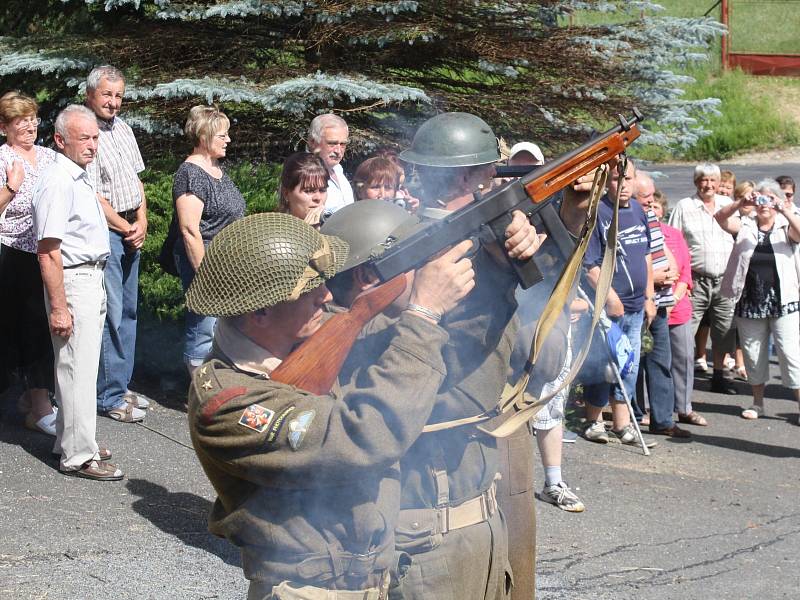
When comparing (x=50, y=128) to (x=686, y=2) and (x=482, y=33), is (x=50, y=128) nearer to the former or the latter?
(x=482, y=33)

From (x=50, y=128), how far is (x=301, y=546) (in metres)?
7.50

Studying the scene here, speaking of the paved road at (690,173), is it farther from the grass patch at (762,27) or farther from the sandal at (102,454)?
the sandal at (102,454)

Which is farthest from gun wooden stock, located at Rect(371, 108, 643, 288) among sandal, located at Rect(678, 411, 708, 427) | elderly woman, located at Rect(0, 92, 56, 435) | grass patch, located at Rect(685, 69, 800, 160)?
grass patch, located at Rect(685, 69, 800, 160)

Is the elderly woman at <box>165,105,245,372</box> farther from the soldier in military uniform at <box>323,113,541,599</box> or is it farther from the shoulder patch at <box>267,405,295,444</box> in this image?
the shoulder patch at <box>267,405,295,444</box>

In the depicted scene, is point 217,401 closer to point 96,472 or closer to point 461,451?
point 461,451

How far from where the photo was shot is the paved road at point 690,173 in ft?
Result: 60.9

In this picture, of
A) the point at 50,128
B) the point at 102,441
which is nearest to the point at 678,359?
the point at 102,441

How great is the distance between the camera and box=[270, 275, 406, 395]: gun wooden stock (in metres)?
2.62

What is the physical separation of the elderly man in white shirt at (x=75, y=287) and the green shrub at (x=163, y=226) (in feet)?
5.10

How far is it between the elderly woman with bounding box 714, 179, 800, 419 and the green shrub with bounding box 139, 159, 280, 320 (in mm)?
4130

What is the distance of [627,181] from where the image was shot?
7.09 meters

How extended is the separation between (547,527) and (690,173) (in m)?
16.3

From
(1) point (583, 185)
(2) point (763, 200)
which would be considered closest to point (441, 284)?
(1) point (583, 185)

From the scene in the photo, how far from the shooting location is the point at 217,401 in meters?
2.52
